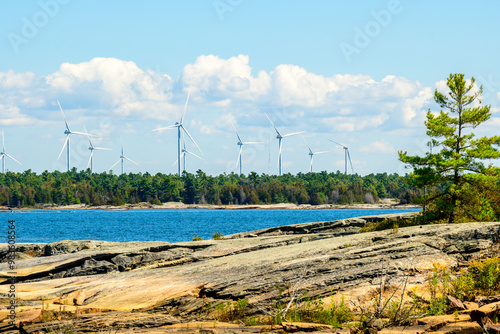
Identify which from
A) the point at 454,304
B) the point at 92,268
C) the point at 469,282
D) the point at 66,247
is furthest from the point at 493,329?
the point at 66,247

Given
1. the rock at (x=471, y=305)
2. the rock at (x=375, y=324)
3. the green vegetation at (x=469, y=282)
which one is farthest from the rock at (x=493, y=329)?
the green vegetation at (x=469, y=282)

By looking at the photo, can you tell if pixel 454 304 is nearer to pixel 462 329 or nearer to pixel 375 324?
pixel 462 329

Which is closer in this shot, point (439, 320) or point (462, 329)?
point (462, 329)

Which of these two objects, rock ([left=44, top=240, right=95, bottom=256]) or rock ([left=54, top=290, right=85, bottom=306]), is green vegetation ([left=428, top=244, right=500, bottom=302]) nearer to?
rock ([left=54, top=290, right=85, bottom=306])

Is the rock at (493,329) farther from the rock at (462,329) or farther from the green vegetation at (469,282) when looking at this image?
the green vegetation at (469,282)

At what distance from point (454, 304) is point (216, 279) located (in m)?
7.02

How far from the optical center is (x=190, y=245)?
24.9 meters

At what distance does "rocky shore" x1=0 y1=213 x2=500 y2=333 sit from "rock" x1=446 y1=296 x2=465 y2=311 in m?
0.52

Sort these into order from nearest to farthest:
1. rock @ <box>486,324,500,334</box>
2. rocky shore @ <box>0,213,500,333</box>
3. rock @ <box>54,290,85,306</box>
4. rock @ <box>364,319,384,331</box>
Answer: rock @ <box>486,324,500,334</box>, rock @ <box>364,319,384,331</box>, rocky shore @ <box>0,213,500,333</box>, rock @ <box>54,290,85,306</box>

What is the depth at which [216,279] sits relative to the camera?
17531mm

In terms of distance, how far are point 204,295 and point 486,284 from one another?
27.0 ft

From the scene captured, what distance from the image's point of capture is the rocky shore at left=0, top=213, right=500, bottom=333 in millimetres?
14627

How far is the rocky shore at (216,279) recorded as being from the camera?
1463 cm

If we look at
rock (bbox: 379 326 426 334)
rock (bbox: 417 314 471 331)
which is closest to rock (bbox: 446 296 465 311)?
rock (bbox: 417 314 471 331)
